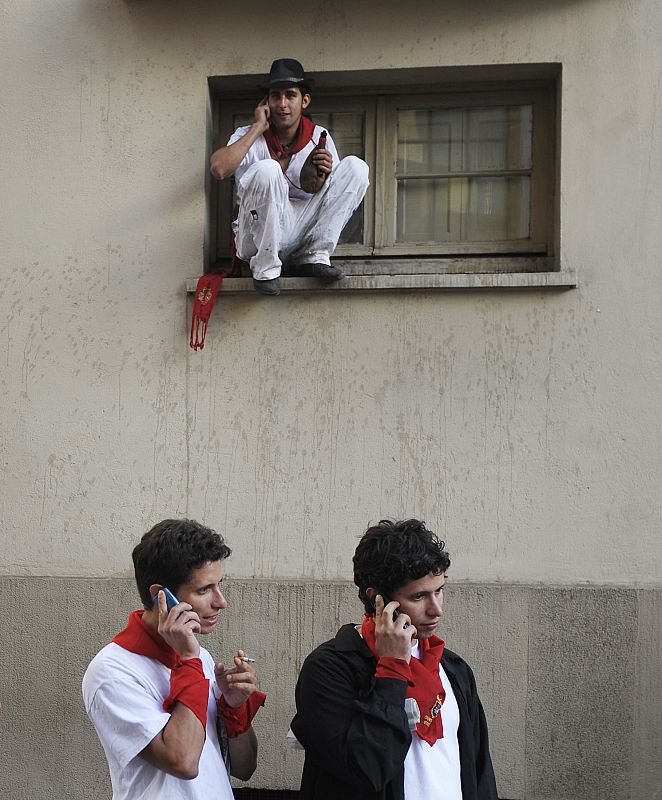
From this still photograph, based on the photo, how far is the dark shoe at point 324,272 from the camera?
5172mm

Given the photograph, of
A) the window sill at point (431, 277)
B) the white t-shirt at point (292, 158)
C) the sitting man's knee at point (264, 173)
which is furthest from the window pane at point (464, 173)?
the sitting man's knee at point (264, 173)

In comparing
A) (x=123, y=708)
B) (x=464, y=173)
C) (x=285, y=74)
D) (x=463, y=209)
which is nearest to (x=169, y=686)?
(x=123, y=708)

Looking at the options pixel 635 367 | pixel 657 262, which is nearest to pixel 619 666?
pixel 635 367

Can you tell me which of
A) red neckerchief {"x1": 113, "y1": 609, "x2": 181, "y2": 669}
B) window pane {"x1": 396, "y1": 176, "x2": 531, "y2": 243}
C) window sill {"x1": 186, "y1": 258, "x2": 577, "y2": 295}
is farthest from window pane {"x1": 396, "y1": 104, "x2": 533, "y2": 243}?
red neckerchief {"x1": 113, "y1": 609, "x2": 181, "y2": 669}

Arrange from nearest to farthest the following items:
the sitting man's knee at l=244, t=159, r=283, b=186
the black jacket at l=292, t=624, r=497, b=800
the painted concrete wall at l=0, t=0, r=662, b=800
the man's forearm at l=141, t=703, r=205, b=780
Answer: the man's forearm at l=141, t=703, r=205, b=780 → the black jacket at l=292, t=624, r=497, b=800 → the painted concrete wall at l=0, t=0, r=662, b=800 → the sitting man's knee at l=244, t=159, r=283, b=186

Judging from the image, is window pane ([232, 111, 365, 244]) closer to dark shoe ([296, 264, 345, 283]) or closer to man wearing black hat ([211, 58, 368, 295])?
man wearing black hat ([211, 58, 368, 295])

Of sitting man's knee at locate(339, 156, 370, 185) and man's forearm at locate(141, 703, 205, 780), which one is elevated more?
sitting man's knee at locate(339, 156, 370, 185)

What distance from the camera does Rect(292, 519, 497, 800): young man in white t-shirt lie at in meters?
2.94

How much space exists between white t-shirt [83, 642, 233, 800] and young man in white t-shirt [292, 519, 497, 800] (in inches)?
14.8

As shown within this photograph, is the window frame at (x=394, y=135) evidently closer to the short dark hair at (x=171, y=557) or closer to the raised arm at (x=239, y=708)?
the short dark hair at (x=171, y=557)

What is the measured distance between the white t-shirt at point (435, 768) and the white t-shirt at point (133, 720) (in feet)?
1.87

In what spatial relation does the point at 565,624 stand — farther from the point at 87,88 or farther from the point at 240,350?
the point at 87,88

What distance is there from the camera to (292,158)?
5.39 meters

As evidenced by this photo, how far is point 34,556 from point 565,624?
9.08 ft
